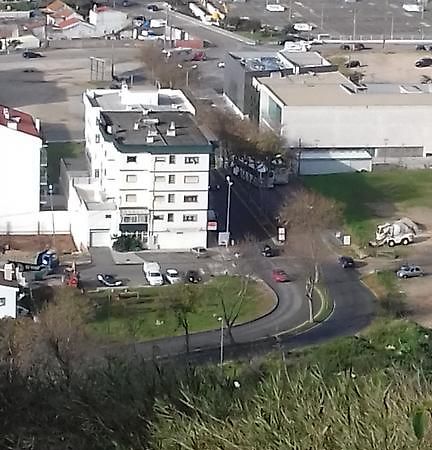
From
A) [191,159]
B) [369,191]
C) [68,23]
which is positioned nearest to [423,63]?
[68,23]

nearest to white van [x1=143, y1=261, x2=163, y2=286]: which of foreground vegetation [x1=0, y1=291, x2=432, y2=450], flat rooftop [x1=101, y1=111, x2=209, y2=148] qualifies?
flat rooftop [x1=101, y1=111, x2=209, y2=148]

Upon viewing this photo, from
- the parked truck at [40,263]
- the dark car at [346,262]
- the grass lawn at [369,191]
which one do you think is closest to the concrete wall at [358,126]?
the grass lawn at [369,191]

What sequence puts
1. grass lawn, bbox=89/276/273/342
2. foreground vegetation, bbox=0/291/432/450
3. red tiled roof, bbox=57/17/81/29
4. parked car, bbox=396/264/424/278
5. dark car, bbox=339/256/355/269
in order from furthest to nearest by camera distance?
1. red tiled roof, bbox=57/17/81/29
2. dark car, bbox=339/256/355/269
3. parked car, bbox=396/264/424/278
4. grass lawn, bbox=89/276/273/342
5. foreground vegetation, bbox=0/291/432/450

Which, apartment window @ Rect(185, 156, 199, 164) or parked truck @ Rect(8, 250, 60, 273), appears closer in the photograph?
parked truck @ Rect(8, 250, 60, 273)

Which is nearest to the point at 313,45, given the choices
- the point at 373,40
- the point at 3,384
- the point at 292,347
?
the point at 373,40

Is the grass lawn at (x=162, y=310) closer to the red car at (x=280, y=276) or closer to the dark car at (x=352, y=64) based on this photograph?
the red car at (x=280, y=276)

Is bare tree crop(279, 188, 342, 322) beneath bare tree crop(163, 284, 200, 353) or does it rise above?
beneath

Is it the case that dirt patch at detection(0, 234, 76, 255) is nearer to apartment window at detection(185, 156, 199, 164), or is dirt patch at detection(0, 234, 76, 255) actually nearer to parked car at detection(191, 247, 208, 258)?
parked car at detection(191, 247, 208, 258)
